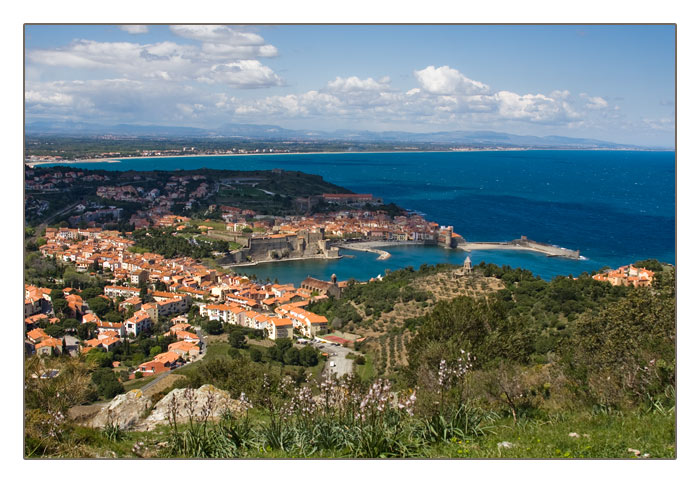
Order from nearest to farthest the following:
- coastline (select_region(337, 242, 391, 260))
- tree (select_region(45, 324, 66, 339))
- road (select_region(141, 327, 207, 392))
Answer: road (select_region(141, 327, 207, 392)) → tree (select_region(45, 324, 66, 339)) → coastline (select_region(337, 242, 391, 260))

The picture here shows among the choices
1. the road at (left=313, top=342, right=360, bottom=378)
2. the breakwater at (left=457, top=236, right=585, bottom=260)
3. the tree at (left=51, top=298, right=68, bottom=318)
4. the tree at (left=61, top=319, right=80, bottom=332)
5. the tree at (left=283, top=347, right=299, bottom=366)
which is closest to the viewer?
the tree at (left=61, top=319, right=80, bottom=332)

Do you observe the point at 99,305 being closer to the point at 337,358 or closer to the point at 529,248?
the point at 337,358

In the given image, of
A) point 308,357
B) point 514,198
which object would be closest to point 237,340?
point 308,357

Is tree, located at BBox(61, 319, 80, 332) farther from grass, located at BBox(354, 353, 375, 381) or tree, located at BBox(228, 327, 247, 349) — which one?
grass, located at BBox(354, 353, 375, 381)

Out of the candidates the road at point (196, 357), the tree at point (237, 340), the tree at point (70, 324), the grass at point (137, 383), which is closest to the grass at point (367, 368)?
the tree at point (237, 340)

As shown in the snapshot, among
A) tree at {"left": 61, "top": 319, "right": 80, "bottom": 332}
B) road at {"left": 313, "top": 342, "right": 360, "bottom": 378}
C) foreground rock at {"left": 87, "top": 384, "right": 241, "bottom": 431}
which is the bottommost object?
road at {"left": 313, "top": 342, "right": 360, "bottom": 378}

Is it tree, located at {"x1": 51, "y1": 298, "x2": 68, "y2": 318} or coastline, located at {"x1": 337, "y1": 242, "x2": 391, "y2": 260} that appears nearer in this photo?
tree, located at {"x1": 51, "y1": 298, "x2": 68, "y2": 318}

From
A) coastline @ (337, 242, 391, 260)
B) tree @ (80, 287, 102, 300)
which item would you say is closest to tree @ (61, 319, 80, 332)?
tree @ (80, 287, 102, 300)

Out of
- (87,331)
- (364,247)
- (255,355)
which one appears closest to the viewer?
(87,331)
